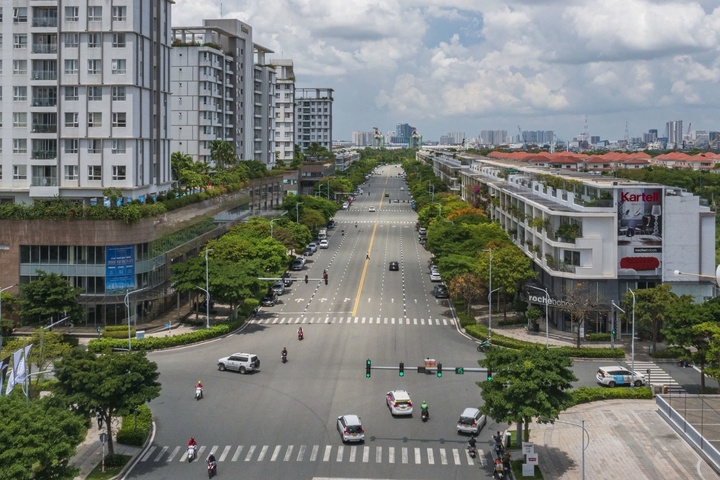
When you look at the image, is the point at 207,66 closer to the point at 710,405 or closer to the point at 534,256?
the point at 534,256

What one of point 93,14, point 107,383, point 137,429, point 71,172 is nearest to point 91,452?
point 137,429

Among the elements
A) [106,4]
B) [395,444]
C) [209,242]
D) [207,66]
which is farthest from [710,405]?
[207,66]

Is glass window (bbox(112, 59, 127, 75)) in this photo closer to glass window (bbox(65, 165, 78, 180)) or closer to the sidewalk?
glass window (bbox(65, 165, 78, 180))

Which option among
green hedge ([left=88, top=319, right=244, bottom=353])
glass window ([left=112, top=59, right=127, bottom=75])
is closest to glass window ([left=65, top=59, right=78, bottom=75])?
glass window ([left=112, top=59, right=127, bottom=75])

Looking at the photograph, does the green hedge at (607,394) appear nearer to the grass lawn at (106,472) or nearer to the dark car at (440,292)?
the grass lawn at (106,472)

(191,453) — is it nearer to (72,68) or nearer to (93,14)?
(72,68)

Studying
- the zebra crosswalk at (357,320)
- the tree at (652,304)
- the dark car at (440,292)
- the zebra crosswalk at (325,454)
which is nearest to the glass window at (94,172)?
the zebra crosswalk at (357,320)
